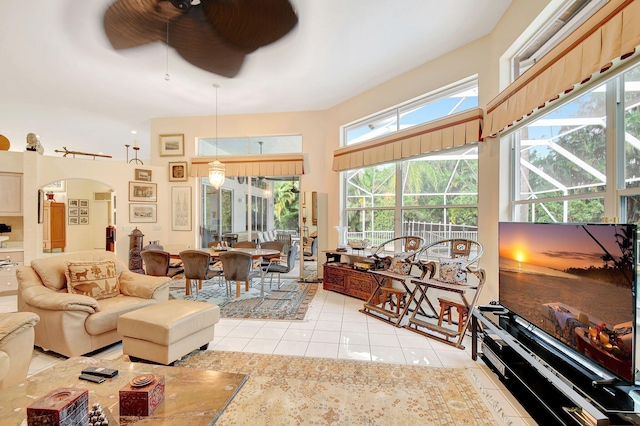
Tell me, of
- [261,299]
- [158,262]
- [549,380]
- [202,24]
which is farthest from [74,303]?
[549,380]

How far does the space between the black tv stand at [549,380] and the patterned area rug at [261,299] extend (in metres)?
2.21

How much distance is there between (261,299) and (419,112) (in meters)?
3.91

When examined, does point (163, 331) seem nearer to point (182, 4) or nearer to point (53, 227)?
point (182, 4)

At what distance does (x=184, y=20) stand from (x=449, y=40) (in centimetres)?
326

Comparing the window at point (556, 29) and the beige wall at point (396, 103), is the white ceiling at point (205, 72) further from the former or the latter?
the window at point (556, 29)

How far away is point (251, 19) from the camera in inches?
121

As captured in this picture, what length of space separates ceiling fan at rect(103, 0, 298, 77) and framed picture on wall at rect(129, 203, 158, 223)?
11.0 ft

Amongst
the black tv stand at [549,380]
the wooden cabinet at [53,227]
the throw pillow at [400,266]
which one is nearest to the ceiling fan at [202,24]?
the throw pillow at [400,266]

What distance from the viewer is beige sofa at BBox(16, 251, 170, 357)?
7.97 feet

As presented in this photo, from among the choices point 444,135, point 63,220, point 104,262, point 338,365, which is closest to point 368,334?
point 338,365

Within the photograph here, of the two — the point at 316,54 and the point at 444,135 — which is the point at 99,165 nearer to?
the point at 316,54

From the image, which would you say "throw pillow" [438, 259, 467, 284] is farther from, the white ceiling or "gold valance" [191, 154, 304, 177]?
"gold valance" [191, 154, 304, 177]

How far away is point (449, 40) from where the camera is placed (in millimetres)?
3492

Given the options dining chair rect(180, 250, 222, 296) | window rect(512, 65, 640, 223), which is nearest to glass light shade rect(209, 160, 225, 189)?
dining chair rect(180, 250, 222, 296)
